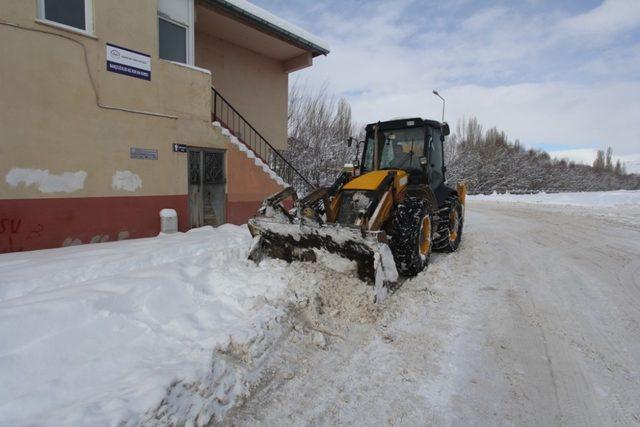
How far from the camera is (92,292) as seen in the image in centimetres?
406

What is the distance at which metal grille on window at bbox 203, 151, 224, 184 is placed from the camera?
9.07m

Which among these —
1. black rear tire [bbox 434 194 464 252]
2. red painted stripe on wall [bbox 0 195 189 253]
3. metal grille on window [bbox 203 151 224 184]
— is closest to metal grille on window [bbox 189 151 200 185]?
metal grille on window [bbox 203 151 224 184]

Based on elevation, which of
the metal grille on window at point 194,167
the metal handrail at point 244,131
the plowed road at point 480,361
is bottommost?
→ the plowed road at point 480,361

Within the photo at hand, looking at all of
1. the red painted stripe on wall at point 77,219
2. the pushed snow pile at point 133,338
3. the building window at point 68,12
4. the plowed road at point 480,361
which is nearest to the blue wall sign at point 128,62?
the building window at point 68,12

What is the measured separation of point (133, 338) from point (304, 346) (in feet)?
5.07

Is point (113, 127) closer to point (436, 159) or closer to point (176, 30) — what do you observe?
point (176, 30)

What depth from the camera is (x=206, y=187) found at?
9094 mm

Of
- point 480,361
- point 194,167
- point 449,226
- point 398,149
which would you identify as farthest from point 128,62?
point 480,361

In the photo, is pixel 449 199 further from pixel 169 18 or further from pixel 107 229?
pixel 169 18

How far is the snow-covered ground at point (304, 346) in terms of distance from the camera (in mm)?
2596

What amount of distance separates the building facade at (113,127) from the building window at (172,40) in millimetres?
23

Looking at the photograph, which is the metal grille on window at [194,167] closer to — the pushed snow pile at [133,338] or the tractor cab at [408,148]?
the pushed snow pile at [133,338]

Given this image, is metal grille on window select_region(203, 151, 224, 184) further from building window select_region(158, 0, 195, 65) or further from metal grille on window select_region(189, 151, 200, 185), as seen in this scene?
building window select_region(158, 0, 195, 65)

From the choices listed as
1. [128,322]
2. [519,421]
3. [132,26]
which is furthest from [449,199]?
[132,26]
